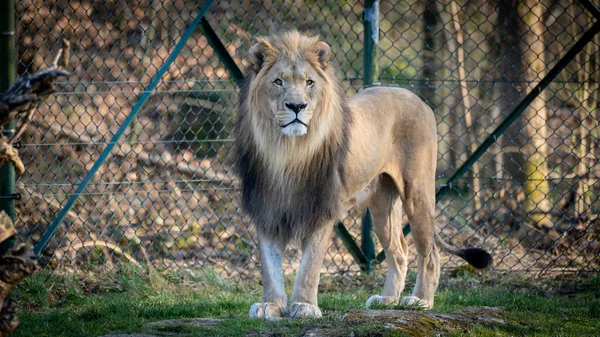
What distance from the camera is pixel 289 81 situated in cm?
375

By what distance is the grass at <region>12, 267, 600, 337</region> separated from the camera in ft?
11.0

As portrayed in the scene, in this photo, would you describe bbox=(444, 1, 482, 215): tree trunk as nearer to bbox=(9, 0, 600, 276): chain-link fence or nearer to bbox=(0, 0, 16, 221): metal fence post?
bbox=(9, 0, 600, 276): chain-link fence

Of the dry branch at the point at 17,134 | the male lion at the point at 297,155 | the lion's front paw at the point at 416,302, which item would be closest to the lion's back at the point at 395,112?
the male lion at the point at 297,155

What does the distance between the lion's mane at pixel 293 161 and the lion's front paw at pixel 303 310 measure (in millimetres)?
361

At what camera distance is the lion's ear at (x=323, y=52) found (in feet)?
12.8

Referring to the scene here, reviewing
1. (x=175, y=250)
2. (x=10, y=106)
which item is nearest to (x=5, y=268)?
(x=10, y=106)

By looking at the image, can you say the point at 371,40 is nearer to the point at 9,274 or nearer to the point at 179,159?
the point at 179,159

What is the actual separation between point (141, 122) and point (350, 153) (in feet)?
14.3

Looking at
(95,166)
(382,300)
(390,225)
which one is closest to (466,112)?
(390,225)

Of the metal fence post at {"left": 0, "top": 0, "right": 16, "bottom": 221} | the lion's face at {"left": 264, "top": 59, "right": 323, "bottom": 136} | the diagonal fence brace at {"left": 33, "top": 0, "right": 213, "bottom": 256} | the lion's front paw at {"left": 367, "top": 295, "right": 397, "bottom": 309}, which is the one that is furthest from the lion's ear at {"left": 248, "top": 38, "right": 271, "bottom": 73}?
the metal fence post at {"left": 0, "top": 0, "right": 16, "bottom": 221}

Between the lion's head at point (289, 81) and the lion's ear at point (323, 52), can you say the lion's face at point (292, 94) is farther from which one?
the lion's ear at point (323, 52)

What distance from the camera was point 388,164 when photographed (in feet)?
14.9

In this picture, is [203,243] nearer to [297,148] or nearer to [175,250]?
[175,250]

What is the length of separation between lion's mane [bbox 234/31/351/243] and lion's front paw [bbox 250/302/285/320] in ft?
1.18
